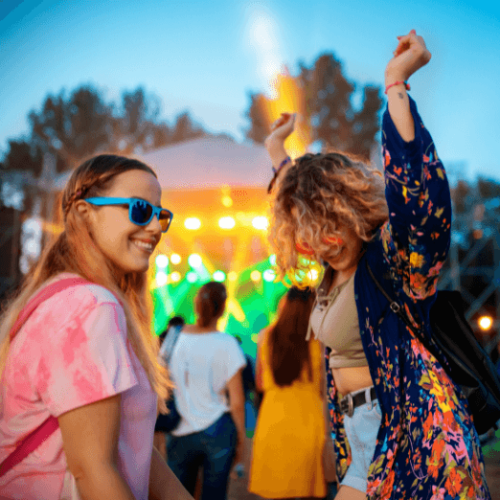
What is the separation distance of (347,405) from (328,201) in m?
0.78

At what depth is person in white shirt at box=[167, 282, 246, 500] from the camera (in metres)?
3.21

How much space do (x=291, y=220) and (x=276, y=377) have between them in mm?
1934

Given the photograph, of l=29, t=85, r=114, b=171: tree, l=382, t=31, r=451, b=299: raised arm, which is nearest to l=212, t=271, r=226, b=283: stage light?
l=382, t=31, r=451, b=299: raised arm

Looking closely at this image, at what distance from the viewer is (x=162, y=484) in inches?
50.5

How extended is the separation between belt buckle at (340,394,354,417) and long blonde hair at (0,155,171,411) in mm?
706

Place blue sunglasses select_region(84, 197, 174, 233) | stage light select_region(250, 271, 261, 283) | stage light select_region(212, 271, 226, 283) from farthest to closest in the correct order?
1. stage light select_region(250, 271, 261, 283)
2. stage light select_region(212, 271, 226, 283)
3. blue sunglasses select_region(84, 197, 174, 233)

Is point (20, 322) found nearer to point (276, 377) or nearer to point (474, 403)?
point (474, 403)

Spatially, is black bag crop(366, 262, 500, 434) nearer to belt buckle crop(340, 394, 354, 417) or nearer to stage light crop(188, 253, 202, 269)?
belt buckle crop(340, 394, 354, 417)

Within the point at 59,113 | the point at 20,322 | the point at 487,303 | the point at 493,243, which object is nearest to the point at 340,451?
the point at 20,322

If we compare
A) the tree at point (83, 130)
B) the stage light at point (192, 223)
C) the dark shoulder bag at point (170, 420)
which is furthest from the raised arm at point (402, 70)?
the tree at point (83, 130)

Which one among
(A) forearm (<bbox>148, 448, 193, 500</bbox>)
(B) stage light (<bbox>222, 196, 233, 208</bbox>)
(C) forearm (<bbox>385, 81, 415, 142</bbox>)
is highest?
(B) stage light (<bbox>222, 196, 233, 208</bbox>)

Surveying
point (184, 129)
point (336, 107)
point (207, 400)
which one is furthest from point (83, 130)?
point (207, 400)

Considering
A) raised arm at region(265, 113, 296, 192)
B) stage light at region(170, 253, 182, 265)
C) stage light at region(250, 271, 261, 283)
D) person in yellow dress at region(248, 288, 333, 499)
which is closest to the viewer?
raised arm at region(265, 113, 296, 192)

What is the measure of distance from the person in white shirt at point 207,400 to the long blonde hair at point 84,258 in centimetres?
205
